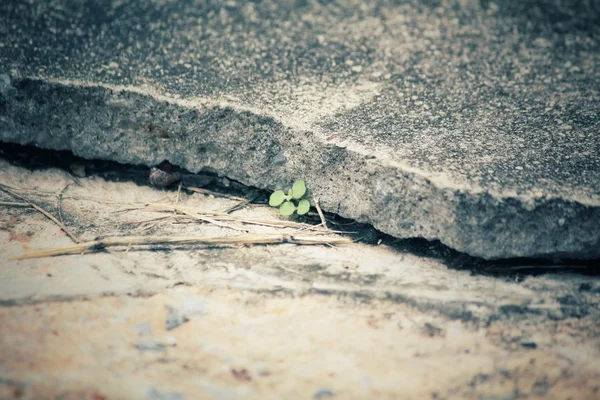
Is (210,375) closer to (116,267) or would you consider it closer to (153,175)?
(116,267)

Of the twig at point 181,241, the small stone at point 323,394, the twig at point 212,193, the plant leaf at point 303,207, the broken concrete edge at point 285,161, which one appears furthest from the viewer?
the twig at point 212,193

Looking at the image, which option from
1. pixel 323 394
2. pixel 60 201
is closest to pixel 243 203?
pixel 60 201

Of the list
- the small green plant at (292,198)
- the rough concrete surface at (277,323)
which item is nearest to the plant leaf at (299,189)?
the small green plant at (292,198)

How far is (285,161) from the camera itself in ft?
4.77

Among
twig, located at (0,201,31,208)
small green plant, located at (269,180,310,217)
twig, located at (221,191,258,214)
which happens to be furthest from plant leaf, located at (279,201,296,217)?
twig, located at (0,201,31,208)

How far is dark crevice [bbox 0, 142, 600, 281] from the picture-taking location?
129 centimetres

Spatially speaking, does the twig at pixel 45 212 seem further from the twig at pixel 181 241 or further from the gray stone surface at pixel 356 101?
the gray stone surface at pixel 356 101

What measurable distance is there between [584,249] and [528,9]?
0.98 metres

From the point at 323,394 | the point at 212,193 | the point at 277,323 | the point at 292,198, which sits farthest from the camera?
the point at 212,193

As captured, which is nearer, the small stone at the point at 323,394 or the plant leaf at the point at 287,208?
the small stone at the point at 323,394

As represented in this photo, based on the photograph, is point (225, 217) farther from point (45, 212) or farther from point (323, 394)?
point (323, 394)

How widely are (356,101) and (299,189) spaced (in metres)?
0.37

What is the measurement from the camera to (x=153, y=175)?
1.59 metres

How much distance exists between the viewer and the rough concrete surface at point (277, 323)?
3.20 ft
